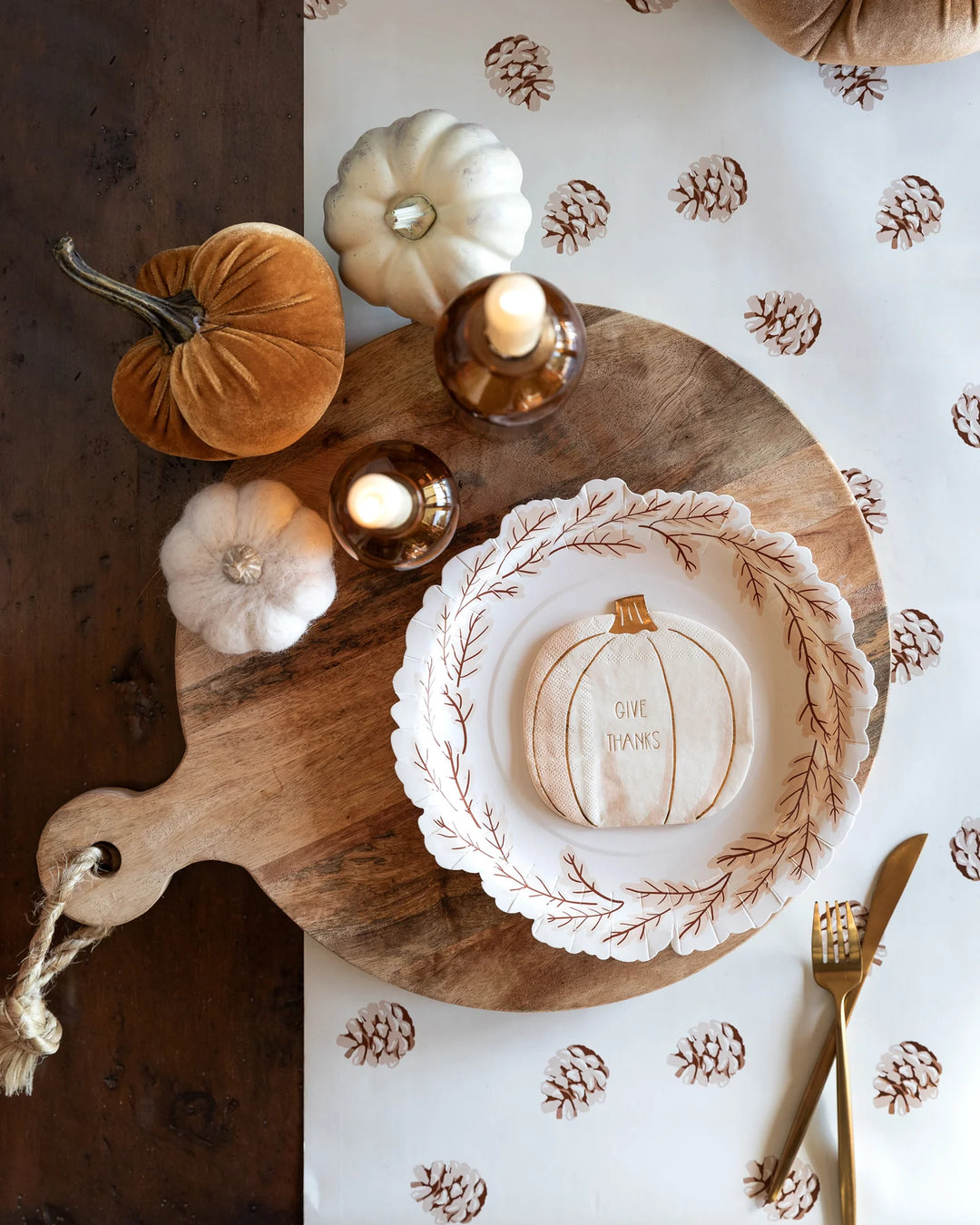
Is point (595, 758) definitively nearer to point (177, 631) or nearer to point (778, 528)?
point (778, 528)

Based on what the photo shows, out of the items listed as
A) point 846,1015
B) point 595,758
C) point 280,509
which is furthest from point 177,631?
point 846,1015

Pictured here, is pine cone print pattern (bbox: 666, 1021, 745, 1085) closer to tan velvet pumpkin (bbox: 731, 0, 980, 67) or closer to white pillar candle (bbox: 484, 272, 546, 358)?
white pillar candle (bbox: 484, 272, 546, 358)

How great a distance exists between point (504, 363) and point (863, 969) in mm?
701

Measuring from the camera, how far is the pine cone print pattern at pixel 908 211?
0.91 metres

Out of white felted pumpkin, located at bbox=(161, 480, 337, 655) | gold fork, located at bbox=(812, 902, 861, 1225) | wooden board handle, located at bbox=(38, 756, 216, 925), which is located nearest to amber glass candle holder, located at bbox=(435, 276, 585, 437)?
white felted pumpkin, located at bbox=(161, 480, 337, 655)

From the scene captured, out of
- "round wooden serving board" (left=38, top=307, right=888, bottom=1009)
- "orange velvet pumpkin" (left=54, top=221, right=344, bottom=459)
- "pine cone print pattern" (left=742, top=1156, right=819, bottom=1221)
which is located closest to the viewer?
"orange velvet pumpkin" (left=54, top=221, right=344, bottom=459)

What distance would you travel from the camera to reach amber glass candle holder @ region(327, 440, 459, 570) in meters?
0.67

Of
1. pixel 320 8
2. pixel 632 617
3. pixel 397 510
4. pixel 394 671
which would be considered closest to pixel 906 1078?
pixel 632 617

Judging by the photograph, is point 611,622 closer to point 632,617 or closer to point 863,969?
point 632,617

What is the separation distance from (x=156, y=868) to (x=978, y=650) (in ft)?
2.80

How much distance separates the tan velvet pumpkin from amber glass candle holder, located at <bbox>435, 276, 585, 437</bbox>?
1.30ft

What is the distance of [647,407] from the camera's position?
30.9 inches

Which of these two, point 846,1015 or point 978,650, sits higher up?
point 978,650

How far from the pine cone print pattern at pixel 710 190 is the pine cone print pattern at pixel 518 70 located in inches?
6.8
